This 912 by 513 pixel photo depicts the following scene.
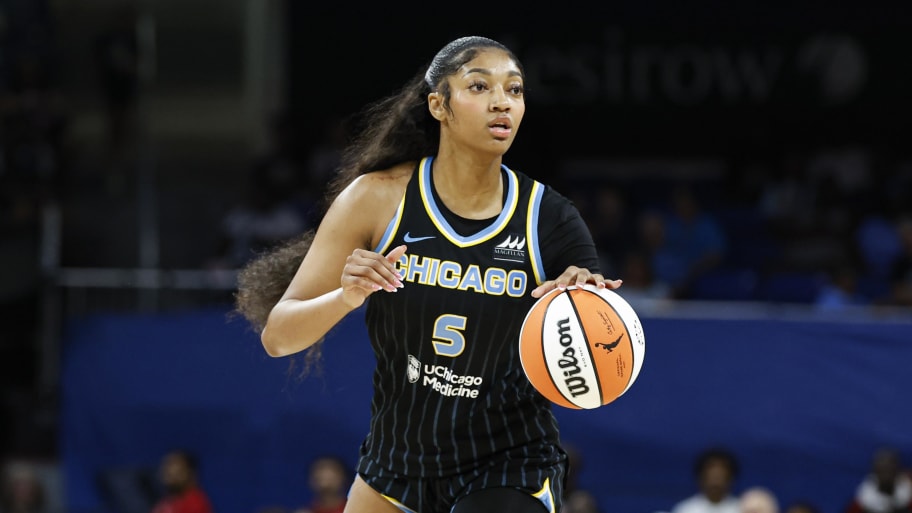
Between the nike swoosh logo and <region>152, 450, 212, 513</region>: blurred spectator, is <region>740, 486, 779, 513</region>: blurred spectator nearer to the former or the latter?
<region>152, 450, 212, 513</region>: blurred spectator

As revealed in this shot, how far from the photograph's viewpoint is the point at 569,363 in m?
4.77

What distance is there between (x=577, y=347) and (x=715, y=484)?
18.6 ft

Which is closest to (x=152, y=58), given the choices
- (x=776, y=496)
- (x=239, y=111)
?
(x=239, y=111)

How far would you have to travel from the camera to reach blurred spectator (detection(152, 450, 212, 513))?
11.1 metres

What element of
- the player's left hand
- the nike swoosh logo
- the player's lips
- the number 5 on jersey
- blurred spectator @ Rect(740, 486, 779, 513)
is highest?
the player's lips

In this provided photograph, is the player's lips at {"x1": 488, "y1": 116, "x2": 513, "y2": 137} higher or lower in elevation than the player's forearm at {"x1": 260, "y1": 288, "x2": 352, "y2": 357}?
higher

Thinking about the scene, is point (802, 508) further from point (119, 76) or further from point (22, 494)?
point (119, 76)

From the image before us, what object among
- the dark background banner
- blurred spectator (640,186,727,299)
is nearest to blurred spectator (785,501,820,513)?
blurred spectator (640,186,727,299)

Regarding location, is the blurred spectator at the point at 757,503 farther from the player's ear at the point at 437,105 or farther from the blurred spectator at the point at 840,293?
the player's ear at the point at 437,105

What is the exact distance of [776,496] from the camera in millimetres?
10383

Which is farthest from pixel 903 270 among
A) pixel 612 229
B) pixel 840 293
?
pixel 612 229

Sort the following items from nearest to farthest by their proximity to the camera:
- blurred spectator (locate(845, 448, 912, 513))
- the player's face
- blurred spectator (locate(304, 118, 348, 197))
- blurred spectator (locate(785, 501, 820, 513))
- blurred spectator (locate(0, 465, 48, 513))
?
1. the player's face
2. blurred spectator (locate(785, 501, 820, 513))
3. blurred spectator (locate(845, 448, 912, 513))
4. blurred spectator (locate(0, 465, 48, 513))
5. blurred spectator (locate(304, 118, 348, 197))

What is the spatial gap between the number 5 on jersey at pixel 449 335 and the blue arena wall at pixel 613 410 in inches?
203

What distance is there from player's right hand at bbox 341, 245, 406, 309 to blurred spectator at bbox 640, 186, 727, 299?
9001mm
